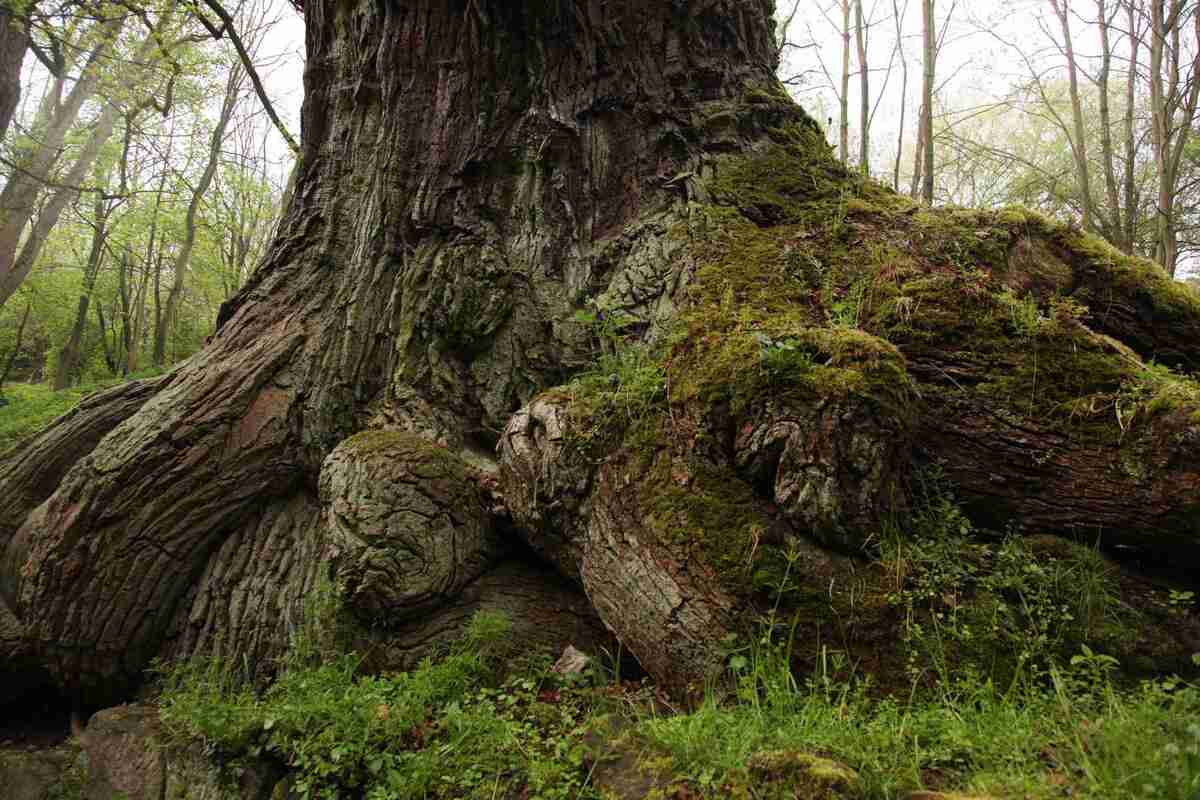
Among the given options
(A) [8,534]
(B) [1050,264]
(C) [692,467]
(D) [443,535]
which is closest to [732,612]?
(C) [692,467]

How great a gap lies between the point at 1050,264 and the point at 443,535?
3987mm

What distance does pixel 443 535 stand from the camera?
3576 mm

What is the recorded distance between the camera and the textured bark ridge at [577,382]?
9.58 feet

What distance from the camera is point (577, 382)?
3664 mm

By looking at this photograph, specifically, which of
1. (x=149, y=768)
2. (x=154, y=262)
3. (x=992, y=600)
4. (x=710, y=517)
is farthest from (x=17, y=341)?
(x=992, y=600)

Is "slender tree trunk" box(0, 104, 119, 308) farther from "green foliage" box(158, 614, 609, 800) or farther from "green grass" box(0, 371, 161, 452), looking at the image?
"green foliage" box(158, 614, 609, 800)

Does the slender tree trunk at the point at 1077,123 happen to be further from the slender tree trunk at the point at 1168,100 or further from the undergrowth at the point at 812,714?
the undergrowth at the point at 812,714

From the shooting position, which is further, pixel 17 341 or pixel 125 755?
pixel 17 341

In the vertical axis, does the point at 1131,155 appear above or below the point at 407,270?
above

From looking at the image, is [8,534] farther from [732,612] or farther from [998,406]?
[998,406]

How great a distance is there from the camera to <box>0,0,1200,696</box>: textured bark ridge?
9.58 feet

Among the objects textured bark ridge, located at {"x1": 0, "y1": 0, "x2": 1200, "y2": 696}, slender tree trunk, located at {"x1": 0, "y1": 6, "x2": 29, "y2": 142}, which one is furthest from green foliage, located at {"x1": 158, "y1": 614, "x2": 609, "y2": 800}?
slender tree trunk, located at {"x1": 0, "y1": 6, "x2": 29, "y2": 142}

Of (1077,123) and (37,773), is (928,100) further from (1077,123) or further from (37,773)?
(37,773)

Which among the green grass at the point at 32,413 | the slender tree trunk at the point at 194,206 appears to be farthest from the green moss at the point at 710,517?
the slender tree trunk at the point at 194,206
